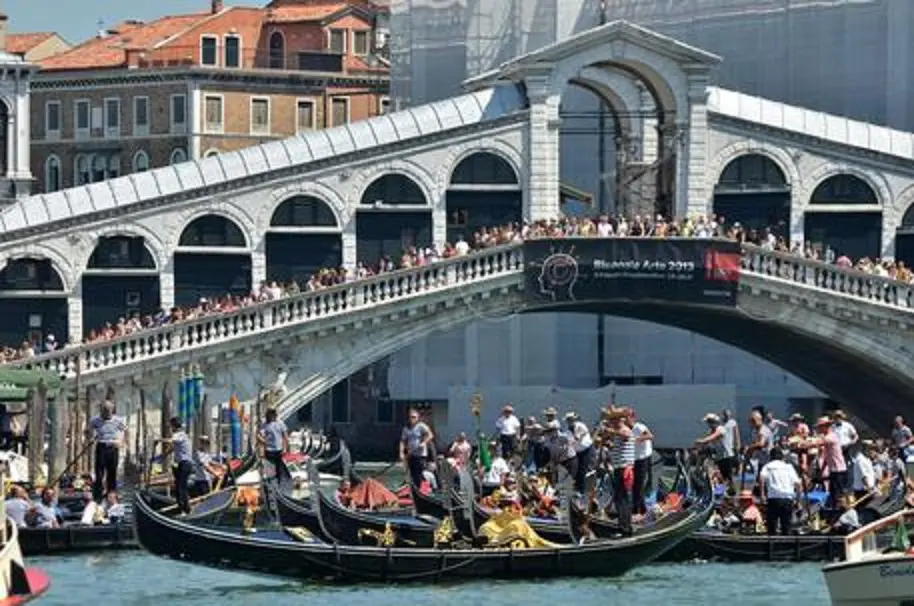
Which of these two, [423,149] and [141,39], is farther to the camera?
[141,39]

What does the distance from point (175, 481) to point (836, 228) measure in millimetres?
14712

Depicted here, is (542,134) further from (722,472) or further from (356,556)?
(356,556)

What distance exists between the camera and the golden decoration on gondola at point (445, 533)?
106ft

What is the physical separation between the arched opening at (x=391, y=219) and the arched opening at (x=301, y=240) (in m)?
0.31

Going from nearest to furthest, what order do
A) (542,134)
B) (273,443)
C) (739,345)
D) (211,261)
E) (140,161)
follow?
(273,443)
(211,261)
(542,134)
(739,345)
(140,161)

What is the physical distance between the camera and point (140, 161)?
6881 cm

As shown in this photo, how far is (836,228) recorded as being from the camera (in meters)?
47.9

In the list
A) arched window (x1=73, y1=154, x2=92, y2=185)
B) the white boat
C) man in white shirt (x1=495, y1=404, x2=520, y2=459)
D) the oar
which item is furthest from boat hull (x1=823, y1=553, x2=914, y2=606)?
arched window (x1=73, y1=154, x2=92, y2=185)

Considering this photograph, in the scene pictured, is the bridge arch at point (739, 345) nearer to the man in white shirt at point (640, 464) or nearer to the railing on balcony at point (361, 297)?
the railing on balcony at point (361, 297)

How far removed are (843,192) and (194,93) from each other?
22090 millimetres

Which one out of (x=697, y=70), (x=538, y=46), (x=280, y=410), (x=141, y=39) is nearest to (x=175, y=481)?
(x=280, y=410)

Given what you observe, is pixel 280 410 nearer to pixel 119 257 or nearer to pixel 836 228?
pixel 119 257

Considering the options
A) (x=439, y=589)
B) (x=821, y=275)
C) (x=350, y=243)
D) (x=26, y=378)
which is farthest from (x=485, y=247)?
(x=439, y=589)

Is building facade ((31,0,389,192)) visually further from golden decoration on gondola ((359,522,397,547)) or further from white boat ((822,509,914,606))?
white boat ((822,509,914,606))
